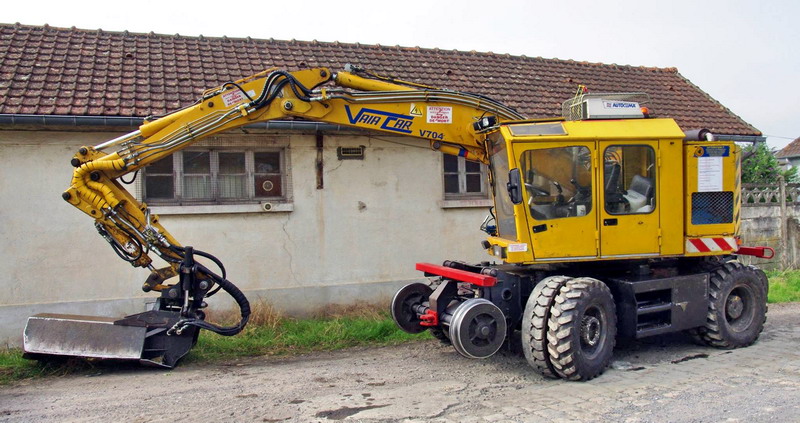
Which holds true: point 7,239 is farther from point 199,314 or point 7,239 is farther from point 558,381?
point 558,381

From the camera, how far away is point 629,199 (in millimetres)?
6785

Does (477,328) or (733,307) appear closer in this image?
(477,328)

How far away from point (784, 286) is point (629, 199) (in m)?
6.50

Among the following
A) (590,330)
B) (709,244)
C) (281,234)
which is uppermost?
(281,234)

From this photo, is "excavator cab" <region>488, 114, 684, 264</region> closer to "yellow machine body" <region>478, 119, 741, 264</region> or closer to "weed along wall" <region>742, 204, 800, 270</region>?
"yellow machine body" <region>478, 119, 741, 264</region>

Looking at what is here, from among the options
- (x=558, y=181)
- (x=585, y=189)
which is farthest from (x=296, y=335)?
(x=585, y=189)

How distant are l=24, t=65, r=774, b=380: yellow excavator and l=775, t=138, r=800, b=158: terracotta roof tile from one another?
34351mm

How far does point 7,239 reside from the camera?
8.34 meters

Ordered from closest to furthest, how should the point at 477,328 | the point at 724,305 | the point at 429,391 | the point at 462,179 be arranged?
the point at 429,391 < the point at 477,328 < the point at 724,305 < the point at 462,179

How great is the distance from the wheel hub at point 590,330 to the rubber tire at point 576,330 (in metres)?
0.05

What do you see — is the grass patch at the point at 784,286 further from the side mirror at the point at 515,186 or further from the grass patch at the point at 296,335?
the side mirror at the point at 515,186

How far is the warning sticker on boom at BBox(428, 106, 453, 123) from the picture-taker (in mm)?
7023

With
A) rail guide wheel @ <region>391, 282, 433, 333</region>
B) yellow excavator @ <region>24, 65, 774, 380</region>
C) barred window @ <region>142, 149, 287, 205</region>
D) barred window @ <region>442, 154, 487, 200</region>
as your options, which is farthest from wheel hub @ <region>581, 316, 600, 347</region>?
barred window @ <region>142, 149, 287, 205</region>

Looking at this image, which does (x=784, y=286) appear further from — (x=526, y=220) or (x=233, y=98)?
(x=233, y=98)
